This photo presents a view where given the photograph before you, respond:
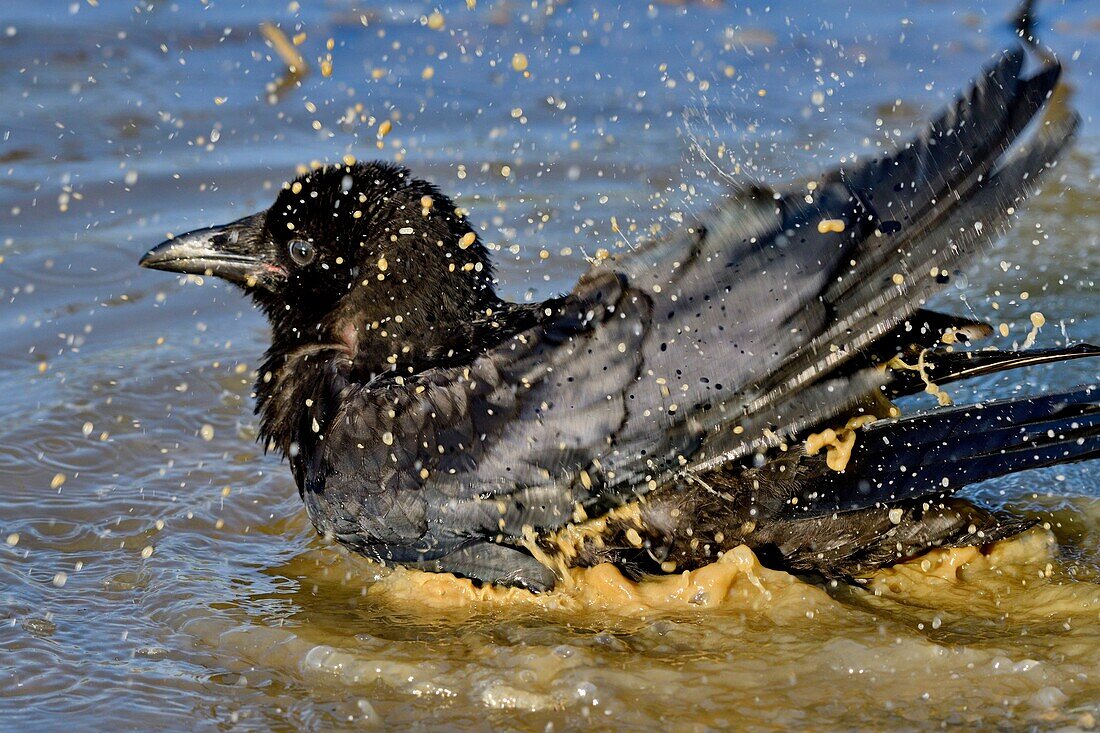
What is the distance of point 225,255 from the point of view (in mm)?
5141

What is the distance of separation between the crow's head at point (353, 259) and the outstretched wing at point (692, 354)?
0.35m

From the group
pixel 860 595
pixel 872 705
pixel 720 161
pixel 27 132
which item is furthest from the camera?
pixel 27 132

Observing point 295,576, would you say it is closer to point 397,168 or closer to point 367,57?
point 397,168

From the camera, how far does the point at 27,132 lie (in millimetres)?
8539

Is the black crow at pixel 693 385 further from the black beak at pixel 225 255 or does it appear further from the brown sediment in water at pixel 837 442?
the black beak at pixel 225 255

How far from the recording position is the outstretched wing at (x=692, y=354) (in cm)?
389

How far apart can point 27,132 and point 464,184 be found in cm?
277

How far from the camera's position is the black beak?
16.8 feet

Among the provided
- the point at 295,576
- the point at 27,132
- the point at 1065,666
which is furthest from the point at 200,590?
the point at 27,132

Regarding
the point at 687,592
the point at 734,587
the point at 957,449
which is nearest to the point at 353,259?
the point at 687,592

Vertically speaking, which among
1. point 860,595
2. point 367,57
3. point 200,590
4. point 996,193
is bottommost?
point 200,590

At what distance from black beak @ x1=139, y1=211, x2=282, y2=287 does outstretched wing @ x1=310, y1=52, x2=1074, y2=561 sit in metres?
0.84

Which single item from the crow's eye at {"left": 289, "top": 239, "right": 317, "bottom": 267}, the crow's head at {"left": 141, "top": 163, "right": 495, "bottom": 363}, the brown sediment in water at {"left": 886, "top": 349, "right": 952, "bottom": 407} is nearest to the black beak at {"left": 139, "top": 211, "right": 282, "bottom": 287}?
the crow's head at {"left": 141, "top": 163, "right": 495, "bottom": 363}

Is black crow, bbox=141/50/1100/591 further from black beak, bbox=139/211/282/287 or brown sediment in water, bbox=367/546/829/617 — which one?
black beak, bbox=139/211/282/287
